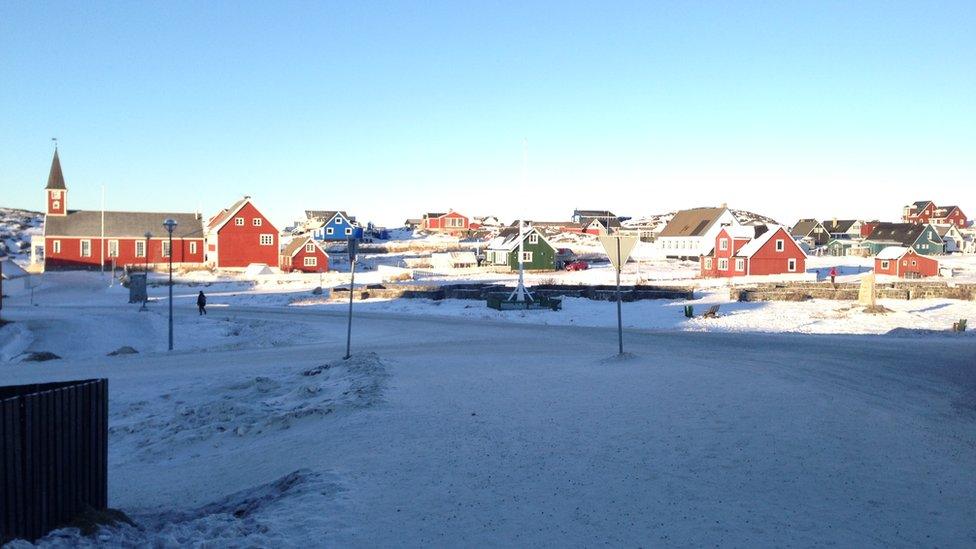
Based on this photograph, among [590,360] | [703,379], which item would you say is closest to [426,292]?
[590,360]

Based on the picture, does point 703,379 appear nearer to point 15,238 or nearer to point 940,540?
point 940,540

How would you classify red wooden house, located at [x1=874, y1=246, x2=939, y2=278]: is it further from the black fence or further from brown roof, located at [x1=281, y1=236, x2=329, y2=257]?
the black fence

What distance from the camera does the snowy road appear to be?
24.3 ft

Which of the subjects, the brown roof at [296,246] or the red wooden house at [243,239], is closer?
the brown roof at [296,246]

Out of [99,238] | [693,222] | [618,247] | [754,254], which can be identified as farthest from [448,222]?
[618,247]

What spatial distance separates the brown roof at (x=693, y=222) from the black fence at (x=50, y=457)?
88.4m

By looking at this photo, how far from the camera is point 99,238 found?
74375 millimetres

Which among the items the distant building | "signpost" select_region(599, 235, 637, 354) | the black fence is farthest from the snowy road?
the distant building

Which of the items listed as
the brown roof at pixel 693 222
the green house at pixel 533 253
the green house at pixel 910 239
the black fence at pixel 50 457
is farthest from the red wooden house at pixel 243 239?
the green house at pixel 910 239

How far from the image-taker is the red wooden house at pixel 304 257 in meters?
72.8

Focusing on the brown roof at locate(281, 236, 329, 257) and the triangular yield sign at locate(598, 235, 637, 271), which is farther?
the brown roof at locate(281, 236, 329, 257)

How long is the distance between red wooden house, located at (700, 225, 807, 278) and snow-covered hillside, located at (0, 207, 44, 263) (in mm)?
70484

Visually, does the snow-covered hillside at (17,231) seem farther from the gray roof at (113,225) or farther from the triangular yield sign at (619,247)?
the triangular yield sign at (619,247)

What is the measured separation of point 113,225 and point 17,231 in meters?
44.8
